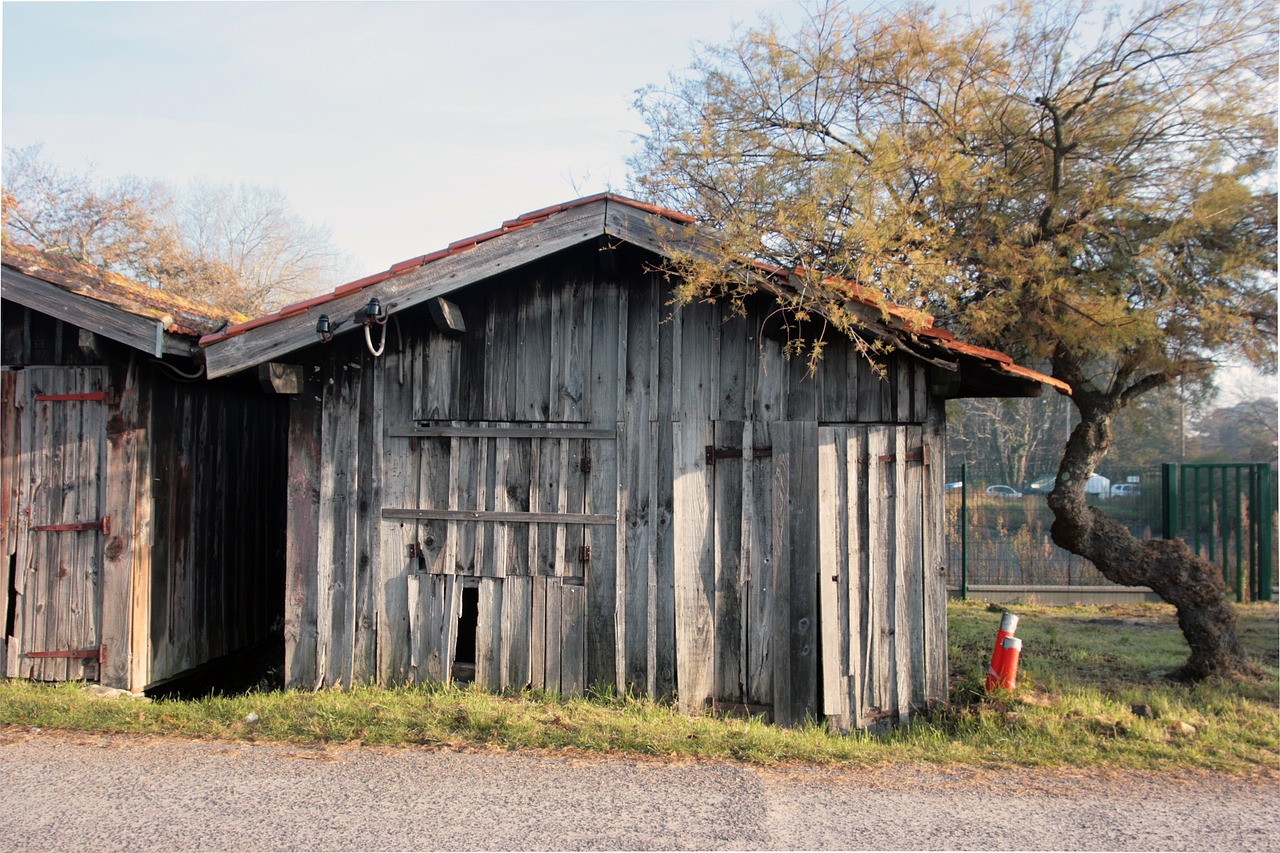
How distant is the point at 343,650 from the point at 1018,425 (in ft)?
114

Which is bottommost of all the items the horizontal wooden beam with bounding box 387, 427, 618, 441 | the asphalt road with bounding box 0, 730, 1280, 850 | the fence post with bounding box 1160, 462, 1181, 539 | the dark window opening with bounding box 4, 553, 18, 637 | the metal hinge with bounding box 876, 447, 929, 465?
the asphalt road with bounding box 0, 730, 1280, 850

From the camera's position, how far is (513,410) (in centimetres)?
677

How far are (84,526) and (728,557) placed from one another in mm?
5218

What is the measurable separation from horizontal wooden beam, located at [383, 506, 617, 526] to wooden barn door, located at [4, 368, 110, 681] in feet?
8.10

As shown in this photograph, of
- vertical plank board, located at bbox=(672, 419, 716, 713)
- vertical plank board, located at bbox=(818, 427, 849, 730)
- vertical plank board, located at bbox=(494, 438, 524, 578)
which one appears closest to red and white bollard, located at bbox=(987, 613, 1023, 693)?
vertical plank board, located at bbox=(818, 427, 849, 730)

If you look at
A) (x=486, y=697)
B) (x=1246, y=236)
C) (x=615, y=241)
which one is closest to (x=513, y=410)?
(x=615, y=241)

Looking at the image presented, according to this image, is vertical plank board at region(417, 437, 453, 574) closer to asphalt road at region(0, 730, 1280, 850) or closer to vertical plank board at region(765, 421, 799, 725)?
asphalt road at region(0, 730, 1280, 850)

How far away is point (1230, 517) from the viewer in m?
13.1

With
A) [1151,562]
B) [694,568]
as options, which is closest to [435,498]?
[694,568]

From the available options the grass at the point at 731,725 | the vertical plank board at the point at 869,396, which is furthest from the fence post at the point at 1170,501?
the vertical plank board at the point at 869,396

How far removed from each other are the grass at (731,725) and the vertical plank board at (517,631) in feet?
0.51

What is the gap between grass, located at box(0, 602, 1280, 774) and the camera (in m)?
5.55

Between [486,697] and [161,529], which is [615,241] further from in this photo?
[161,529]

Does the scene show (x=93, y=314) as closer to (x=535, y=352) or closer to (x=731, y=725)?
(x=535, y=352)
